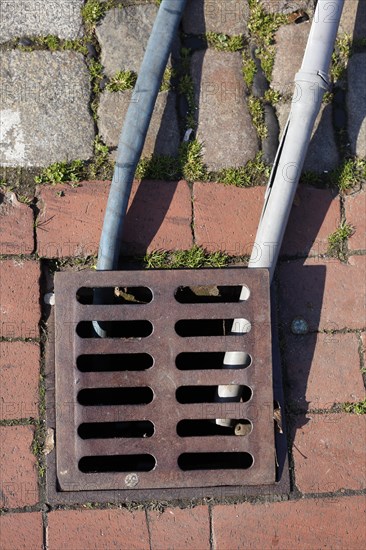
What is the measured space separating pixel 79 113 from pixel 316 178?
0.94m

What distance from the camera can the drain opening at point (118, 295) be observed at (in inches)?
96.4

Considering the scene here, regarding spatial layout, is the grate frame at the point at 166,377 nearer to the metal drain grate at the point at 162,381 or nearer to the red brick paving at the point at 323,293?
the metal drain grate at the point at 162,381

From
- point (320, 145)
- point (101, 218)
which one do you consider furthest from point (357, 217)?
point (101, 218)

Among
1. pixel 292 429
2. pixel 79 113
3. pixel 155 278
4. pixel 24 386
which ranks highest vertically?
pixel 79 113

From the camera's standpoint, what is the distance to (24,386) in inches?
95.8

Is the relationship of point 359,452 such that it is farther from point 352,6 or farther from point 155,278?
point 352,6

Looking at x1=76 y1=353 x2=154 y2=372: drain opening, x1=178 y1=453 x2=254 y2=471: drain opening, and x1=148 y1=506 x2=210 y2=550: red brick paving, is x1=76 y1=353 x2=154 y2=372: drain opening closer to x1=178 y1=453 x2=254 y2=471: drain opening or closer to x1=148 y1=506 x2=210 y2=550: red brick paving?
x1=178 y1=453 x2=254 y2=471: drain opening

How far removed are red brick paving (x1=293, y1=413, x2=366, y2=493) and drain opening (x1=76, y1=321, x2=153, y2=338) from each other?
66 cm

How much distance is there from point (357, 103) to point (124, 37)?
949 mm

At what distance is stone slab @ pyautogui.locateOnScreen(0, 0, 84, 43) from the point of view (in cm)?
261

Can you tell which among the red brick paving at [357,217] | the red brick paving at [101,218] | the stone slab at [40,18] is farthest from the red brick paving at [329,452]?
the stone slab at [40,18]

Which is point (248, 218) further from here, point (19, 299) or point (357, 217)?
point (19, 299)

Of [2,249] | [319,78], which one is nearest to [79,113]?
[2,249]

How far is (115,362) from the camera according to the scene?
100 inches
